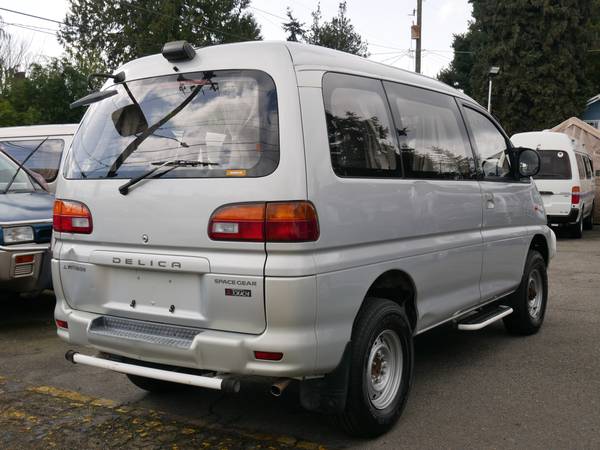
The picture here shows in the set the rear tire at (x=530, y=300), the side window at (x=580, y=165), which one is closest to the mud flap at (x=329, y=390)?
the rear tire at (x=530, y=300)

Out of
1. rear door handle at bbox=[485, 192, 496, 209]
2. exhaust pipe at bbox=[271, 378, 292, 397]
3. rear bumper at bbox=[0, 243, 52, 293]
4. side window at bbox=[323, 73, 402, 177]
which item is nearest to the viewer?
exhaust pipe at bbox=[271, 378, 292, 397]

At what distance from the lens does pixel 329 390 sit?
3.42 m

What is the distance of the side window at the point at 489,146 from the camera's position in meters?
5.20

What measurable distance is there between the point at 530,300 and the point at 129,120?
415 centimetres

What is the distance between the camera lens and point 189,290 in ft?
11.1

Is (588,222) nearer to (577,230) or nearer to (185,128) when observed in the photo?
(577,230)

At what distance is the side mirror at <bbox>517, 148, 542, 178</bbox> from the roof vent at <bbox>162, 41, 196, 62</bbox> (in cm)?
334

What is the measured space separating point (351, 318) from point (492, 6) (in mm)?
37849

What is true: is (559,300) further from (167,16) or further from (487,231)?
(167,16)

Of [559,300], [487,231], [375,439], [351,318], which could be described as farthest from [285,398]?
[559,300]

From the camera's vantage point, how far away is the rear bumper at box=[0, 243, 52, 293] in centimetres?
602

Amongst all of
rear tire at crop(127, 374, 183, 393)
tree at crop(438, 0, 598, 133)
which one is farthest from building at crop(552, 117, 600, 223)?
rear tire at crop(127, 374, 183, 393)

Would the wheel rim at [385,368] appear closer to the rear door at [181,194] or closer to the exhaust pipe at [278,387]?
the exhaust pipe at [278,387]

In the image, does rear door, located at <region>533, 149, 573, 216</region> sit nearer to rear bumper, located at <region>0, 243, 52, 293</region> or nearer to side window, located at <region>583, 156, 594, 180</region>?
side window, located at <region>583, 156, 594, 180</region>
